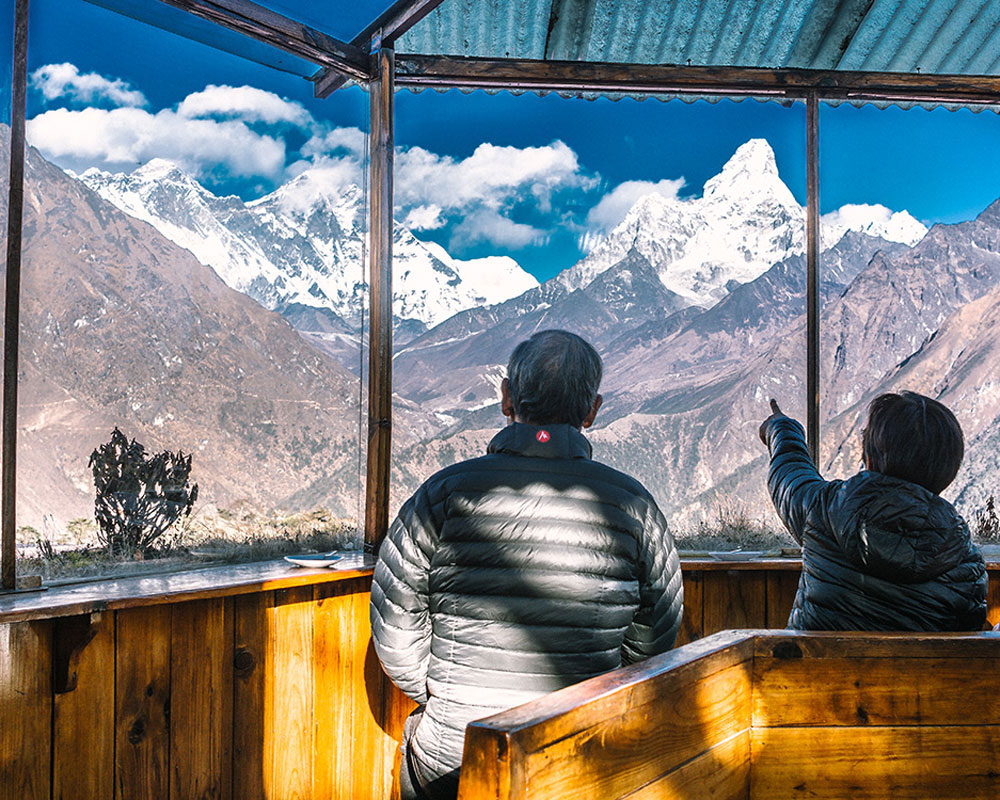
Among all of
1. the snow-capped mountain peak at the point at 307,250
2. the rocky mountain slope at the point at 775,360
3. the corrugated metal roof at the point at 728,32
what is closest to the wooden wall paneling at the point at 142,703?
the snow-capped mountain peak at the point at 307,250

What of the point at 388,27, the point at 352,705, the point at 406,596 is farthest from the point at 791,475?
the point at 388,27

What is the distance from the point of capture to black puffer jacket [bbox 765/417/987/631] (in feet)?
5.25

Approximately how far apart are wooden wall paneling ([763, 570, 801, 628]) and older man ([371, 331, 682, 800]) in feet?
4.38

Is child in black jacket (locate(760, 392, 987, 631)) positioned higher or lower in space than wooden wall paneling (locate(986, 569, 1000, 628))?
higher

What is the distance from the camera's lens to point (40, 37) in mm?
2336

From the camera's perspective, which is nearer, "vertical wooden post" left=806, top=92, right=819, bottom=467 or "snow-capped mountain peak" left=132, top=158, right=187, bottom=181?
"snow-capped mountain peak" left=132, top=158, right=187, bottom=181

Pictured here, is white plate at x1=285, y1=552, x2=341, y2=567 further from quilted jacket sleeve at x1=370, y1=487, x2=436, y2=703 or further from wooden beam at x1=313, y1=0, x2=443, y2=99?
wooden beam at x1=313, y1=0, x2=443, y2=99

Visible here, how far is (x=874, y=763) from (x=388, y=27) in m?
2.51

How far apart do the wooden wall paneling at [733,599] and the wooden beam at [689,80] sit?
1.78 metres

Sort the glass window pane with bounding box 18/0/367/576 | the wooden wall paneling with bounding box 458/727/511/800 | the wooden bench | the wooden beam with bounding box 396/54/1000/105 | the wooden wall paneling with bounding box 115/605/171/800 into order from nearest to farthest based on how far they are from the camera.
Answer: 1. the wooden wall paneling with bounding box 458/727/511/800
2. the wooden bench
3. the wooden wall paneling with bounding box 115/605/171/800
4. the glass window pane with bounding box 18/0/367/576
5. the wooden beam with bounding box 396/54/1000/105

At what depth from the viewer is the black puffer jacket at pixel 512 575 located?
1.49 meters

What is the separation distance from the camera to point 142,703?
2.05 metres

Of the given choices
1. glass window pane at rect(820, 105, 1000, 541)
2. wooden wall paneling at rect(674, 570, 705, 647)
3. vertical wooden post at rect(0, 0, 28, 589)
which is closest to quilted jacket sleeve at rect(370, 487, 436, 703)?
vertical wooden post at rect(0, 0, 28, 589)

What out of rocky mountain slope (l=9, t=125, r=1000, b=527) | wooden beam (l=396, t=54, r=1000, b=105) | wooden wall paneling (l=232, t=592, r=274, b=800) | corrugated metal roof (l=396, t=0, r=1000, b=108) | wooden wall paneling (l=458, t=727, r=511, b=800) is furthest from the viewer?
wooden beam (l=396, t=54, r=1000, b=105)
